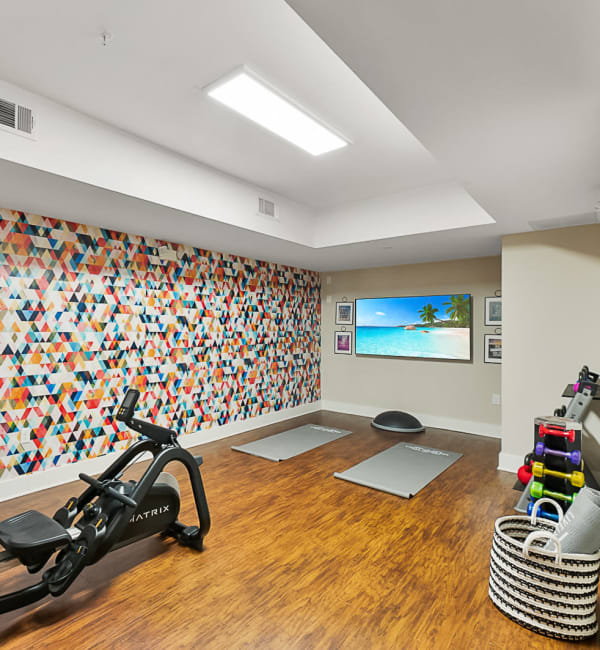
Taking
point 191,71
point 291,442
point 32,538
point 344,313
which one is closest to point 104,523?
point 32,538

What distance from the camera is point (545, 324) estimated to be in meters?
3.68

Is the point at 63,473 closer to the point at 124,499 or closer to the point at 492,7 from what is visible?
the point at 124,499

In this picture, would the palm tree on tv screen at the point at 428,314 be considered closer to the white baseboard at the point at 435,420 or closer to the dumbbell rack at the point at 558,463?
the white baseboard at the point at 435,420

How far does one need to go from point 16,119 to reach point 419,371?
485 cm

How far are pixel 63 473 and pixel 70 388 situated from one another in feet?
2.29

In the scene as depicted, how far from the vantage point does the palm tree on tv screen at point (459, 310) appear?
520 cm

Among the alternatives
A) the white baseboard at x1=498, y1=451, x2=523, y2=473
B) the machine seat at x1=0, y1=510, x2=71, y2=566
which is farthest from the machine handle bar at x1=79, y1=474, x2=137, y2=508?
the white baseboard at x1=498, y1=451, x2=523, y2=473

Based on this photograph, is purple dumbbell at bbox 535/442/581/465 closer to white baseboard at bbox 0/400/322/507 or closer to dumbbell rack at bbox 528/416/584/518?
dumbbell rack at bbox 528/416/584/518

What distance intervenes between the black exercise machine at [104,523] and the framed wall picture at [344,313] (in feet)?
13.4

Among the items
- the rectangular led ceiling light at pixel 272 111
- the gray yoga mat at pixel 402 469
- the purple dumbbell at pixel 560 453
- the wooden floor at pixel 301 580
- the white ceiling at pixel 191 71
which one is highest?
the white ceiling at pixel 191 71

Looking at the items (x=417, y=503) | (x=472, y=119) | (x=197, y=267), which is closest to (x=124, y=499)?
(x=417, y=503)

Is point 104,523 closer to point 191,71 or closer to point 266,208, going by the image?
point 191,71

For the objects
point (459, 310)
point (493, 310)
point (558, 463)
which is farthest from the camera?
point (459, 310)

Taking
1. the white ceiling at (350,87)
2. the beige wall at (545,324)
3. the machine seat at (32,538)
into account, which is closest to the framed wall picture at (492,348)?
the beige wall at (545,324)
